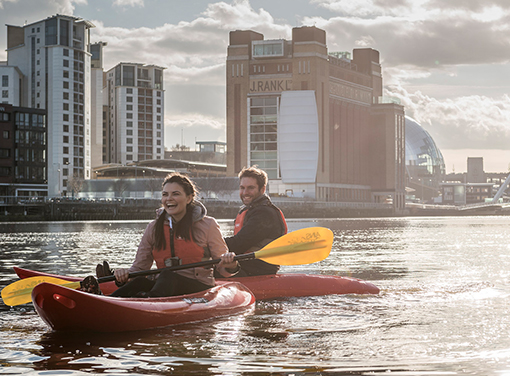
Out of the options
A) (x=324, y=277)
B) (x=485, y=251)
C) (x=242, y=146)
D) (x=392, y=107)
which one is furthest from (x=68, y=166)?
(x=324, y=277)

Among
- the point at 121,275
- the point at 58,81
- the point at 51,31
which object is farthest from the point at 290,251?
the point at 51,31

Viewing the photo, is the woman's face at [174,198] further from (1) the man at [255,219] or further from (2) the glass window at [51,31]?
(2) the glass window at [51,31]

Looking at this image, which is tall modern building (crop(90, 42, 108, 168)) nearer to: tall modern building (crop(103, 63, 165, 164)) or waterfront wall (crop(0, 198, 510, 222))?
tall modern building (crop(103, 63, 165, 164))

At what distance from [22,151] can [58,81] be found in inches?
1438

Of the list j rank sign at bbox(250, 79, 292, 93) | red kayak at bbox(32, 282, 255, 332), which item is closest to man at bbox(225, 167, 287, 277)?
red kayak at bbox(32, 282, 255, 332)

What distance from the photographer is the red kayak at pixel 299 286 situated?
1179cm

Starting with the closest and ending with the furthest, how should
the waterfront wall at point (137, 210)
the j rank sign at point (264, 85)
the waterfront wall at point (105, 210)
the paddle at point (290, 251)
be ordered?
1. the paddle at point (290, 251)
2. the waterfront wall at point (105, 210)
3. the waterfront wall at point (137, 210)
4. the j rank sign at point (264, 85)

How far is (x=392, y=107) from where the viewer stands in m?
148

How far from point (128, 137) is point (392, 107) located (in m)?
70.6

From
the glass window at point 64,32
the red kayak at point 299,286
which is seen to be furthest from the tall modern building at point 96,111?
the red kayak at point 299,286

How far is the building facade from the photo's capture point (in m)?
96.3

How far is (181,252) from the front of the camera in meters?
9.39

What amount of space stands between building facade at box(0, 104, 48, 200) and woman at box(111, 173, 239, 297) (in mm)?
92238

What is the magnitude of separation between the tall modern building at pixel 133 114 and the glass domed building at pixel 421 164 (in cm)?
7025
